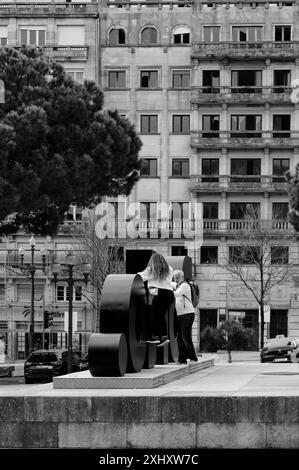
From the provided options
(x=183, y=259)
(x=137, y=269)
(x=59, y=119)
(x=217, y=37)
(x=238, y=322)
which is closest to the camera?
(x=137, y=269)

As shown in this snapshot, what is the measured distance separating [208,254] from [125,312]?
53934mm

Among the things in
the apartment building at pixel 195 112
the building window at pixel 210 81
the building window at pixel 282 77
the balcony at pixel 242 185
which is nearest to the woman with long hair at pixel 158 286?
the apartment building at pixel 195 112

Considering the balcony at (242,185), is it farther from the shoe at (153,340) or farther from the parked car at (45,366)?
the shoe at (153,340)

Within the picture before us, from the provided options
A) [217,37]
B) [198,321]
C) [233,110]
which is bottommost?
[198,321]

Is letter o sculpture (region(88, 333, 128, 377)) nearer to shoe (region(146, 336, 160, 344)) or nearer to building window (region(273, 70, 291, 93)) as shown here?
shoe (region(146, 336, 160, 344))

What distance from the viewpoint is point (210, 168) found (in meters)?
69.2

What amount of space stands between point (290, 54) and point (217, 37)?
4.63 metres

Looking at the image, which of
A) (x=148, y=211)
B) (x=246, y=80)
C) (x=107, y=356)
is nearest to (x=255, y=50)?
(x=246, y=80)

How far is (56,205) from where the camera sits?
3734 cm

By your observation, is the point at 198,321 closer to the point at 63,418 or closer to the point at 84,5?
the point at 84,5

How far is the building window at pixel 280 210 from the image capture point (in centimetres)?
6850

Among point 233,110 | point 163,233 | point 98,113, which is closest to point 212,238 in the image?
point 163,233

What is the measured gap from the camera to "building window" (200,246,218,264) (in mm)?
68938

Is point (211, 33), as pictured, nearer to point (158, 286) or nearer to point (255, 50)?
point (255, 50)
